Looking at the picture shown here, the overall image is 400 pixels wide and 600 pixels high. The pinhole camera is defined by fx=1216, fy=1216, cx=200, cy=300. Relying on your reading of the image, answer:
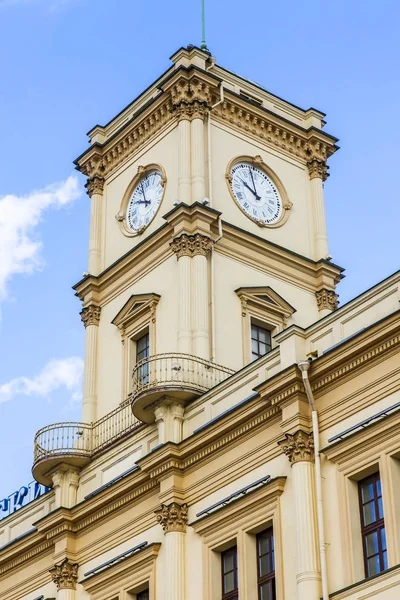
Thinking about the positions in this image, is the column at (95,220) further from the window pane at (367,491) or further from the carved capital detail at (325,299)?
the window pane at (367,491)

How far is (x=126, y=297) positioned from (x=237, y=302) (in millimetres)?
4163

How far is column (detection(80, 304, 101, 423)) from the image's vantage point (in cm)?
3862

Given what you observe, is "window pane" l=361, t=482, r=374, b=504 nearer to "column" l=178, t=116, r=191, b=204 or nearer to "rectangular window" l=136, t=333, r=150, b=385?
"rectangular window" l=136, t=333, r=150, b=385

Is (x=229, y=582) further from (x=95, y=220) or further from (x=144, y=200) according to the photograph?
(x=95, y=220)

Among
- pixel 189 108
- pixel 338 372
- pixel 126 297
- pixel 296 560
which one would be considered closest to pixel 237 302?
pixel 126 297

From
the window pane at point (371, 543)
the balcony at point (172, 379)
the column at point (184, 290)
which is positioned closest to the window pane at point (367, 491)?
the window pane at point (371, 543)

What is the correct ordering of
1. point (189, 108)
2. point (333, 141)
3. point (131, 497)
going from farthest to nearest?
1. point (333, 141)
2. point (189, 108)
3. point (131, 497)

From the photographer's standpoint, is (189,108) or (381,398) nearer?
(381,398)

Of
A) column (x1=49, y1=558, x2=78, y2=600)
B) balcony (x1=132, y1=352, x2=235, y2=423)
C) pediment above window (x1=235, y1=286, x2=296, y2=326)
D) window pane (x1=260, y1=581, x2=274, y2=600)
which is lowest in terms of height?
window pane (x1=260, y1=581, x2=274, y2=600)

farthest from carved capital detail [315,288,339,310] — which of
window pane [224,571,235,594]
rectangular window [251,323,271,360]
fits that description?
window pane [224,571,235,594]

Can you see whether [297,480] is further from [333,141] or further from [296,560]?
[333,141]

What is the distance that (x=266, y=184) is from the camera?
4119 centimetres

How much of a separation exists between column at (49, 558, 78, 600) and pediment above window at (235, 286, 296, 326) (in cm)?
911

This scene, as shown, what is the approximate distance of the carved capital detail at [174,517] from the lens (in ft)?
102
